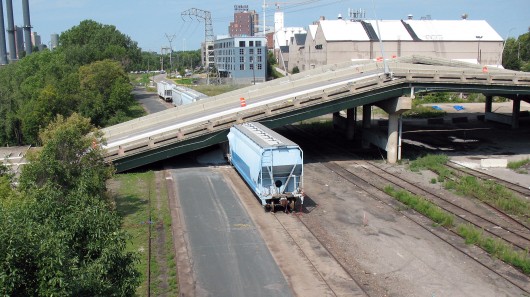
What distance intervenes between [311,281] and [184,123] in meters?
21.7

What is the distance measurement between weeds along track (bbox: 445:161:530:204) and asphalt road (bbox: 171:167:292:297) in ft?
48.2

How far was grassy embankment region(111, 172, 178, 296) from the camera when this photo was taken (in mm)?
17172

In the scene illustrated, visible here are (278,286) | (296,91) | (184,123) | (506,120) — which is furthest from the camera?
(506,120)

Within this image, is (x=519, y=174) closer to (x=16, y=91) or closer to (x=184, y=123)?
(x=184, y=123)

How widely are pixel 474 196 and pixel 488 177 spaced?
5.04 meters

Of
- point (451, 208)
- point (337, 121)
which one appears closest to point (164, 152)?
point (451, 208)

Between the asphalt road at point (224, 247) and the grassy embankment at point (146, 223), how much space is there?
81 cm

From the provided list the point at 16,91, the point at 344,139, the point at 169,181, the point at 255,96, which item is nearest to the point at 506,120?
the point at 344,139

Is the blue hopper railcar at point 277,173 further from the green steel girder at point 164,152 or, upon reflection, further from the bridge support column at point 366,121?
the bridge support column at point 366,121

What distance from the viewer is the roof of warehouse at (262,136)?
25.1 m

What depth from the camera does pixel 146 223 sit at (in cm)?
2333

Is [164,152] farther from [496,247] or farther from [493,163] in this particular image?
[493,163]

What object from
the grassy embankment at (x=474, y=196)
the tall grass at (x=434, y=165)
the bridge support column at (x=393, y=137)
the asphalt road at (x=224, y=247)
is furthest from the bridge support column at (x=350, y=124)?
the asphalt road at (x=224, y=247)

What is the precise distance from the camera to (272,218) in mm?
23906
